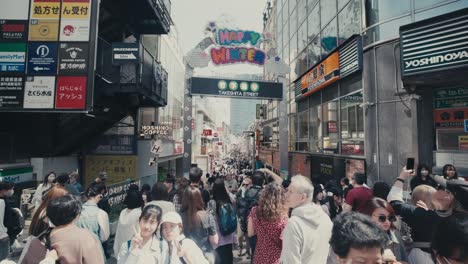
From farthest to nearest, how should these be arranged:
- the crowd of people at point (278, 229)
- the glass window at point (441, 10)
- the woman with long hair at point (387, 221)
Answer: the glass window at point (441, 10) → the woman with long hair at point (387, 221) → the crowd of people at point (278, 229)

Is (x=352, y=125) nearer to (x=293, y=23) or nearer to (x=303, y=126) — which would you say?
(x=303, y=126)

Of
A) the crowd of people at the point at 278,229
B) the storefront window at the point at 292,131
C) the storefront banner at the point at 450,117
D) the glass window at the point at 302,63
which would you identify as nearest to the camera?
the crowd of people at the point at 278,229

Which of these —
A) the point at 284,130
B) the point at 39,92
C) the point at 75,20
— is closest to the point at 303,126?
the point at 284,130

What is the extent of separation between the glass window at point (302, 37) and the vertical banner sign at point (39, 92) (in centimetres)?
1473

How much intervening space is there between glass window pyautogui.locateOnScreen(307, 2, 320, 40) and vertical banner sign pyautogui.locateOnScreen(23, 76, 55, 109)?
1370 cm

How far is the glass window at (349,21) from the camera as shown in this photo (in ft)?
34.9

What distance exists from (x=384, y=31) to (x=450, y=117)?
3748mm

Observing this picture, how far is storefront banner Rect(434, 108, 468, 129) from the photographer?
7927 mm

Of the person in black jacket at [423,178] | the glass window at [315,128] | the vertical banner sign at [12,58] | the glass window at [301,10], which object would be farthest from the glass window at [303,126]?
the vertical banner sign at [12,58]

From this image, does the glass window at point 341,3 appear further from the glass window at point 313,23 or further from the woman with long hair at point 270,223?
the woman with long hair at point 270,223

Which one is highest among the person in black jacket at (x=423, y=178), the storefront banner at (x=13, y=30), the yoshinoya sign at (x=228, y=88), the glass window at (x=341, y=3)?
the glass window at (x=341, y=3)

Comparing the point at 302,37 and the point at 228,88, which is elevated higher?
Result: the point at 302,37

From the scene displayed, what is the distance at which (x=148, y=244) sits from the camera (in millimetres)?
2545

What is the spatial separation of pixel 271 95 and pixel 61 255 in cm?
1042
